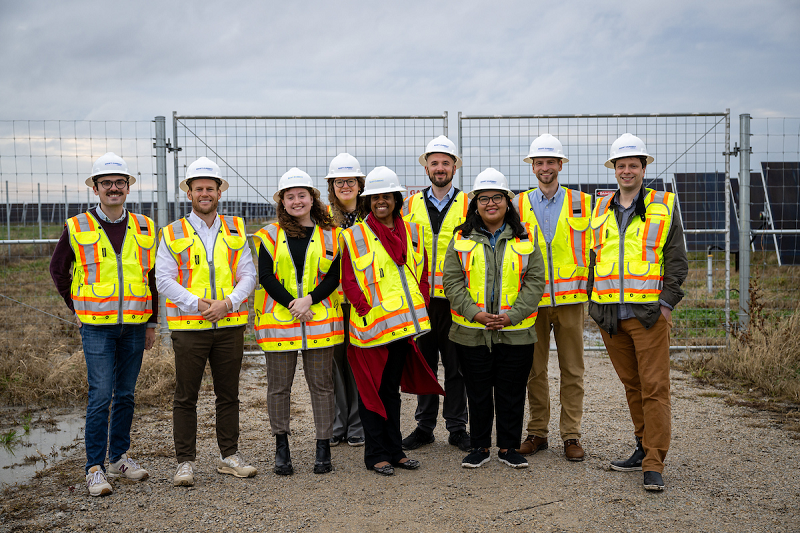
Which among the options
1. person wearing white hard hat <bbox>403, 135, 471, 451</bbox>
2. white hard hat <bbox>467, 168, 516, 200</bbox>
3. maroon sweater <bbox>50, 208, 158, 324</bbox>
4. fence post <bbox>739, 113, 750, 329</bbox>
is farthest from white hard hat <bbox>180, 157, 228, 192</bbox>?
fence post <bbox>739, 113, 750, 329</bbox>

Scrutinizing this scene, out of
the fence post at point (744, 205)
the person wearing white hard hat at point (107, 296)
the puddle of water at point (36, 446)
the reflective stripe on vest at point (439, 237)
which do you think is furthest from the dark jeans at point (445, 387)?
the fence post at point (744, 205)

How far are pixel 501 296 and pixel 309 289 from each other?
138cm

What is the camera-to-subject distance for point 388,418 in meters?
4.61

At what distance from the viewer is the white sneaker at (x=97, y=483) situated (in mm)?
4098

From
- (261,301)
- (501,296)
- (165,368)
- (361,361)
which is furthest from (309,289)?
(165,368)

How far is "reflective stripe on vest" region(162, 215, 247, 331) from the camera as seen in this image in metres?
4.21

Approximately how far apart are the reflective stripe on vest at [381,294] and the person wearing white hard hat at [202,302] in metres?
0.79

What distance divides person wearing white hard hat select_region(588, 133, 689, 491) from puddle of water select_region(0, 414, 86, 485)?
173 inches

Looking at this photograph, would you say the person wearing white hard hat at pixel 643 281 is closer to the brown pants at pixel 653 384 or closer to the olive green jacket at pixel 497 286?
the brown pants at pixel 653 384

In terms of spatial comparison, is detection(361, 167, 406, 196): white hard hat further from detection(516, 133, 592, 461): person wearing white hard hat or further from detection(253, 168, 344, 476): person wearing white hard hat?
detection(516, 133, 592, 461): person wearing white hard hat

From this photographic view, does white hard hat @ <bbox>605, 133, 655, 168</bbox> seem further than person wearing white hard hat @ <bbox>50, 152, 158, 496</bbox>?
Yes

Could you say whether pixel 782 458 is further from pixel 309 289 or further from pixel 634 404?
pixel 309 289

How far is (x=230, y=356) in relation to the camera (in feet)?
14.4

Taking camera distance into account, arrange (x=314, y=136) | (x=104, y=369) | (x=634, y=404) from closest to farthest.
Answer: (x=104, y=369)
(x=634, y=404)
(x=314, y=136)
